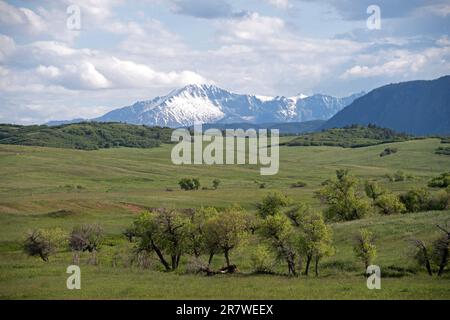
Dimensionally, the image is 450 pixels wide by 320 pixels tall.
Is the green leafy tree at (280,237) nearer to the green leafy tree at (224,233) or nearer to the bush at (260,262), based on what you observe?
the bush at (260,262)

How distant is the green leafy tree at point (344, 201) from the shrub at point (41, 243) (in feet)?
162

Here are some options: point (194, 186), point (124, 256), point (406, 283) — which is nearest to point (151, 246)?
point (124, 256)

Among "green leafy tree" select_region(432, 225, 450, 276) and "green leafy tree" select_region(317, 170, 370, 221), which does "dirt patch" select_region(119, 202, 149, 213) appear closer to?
"green leafy tree" select_region(317, 170, 370, 221)

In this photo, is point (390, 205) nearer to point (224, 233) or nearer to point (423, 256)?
point (224, 233)

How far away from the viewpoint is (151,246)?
210 ft

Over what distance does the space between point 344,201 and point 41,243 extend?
5356 centimetres

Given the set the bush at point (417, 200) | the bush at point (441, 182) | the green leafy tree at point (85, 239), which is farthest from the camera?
the bush at point (441, 182)

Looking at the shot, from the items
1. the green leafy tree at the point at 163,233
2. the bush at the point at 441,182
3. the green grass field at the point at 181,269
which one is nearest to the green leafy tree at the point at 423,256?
the green grass field at the point at 181,269

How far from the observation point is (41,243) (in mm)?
67625

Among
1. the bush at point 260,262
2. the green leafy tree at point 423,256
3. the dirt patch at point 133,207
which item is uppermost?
the green leafy tree at point 423,256

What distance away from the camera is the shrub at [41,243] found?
6744cm

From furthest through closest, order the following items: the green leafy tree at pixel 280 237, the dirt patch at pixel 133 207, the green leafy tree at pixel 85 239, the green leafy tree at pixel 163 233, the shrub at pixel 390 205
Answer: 1. the dirt patch at pixel 133 207
2. the shrub at pixel 390 205
3. the green leafy tree at pixel 85 239
4. the green leafy tree at pixel 163 233
5. the green leafy tree at pixel 280 237

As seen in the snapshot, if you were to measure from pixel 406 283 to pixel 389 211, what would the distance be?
56.4 metres

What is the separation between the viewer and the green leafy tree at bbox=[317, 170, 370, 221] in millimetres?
96312
